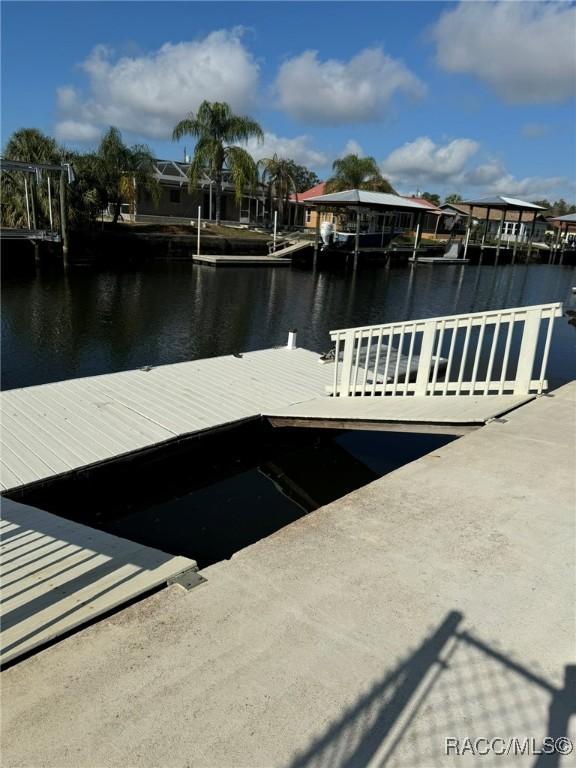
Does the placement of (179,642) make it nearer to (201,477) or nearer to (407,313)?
(201,477)

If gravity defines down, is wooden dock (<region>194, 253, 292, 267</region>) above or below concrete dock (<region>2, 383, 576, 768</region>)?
above

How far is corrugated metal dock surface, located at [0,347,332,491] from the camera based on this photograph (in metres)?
5.24

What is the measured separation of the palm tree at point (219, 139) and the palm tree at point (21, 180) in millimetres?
10432

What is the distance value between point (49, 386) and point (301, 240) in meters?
29.7

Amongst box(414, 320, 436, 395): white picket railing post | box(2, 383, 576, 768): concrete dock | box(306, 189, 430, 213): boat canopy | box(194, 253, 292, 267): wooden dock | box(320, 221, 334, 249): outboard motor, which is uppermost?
box(306, 189, 430, 213): boat canopy

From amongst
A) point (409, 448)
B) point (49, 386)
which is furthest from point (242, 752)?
point (49, 386)

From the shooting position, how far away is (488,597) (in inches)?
105

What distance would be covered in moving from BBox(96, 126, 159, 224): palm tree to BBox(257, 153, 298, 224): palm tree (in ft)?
39.7

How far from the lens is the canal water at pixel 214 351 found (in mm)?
5344

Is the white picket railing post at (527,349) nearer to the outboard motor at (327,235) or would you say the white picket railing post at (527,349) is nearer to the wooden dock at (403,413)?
the wooden dock at (403,413)

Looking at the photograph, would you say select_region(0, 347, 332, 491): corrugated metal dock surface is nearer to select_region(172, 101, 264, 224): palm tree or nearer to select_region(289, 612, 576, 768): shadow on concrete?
select_region(289, 612, 576, 768): shadow on concrete

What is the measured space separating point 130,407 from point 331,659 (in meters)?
4.94

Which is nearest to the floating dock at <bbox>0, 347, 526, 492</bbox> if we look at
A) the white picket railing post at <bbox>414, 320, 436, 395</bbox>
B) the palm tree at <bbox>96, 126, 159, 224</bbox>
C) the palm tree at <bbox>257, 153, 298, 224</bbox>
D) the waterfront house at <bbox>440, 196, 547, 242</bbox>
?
the white picket railing post at <bbox>414, 320, 436, 395</bbox>

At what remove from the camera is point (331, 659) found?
226cm
